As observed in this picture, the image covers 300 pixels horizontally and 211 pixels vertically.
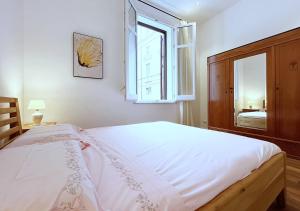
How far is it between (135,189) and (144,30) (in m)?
3.70

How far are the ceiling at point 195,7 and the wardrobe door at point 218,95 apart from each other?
1.24 meters

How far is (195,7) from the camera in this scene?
3508 millimetres

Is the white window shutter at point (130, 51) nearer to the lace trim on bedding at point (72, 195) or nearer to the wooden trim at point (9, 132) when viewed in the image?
the wooden trim at point (9, 132)

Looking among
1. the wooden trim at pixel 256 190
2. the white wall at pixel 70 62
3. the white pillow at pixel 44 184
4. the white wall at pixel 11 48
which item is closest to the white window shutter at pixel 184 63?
the white wall at pixel 70 62

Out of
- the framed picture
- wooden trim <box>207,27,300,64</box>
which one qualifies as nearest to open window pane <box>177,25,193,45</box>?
wooden trim <box>207,27,300,64</box>

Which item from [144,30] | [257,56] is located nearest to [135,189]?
[257,56]

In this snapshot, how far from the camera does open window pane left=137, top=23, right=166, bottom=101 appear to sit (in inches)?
150

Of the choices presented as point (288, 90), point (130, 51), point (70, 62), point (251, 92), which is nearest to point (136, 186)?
point (70, 62)

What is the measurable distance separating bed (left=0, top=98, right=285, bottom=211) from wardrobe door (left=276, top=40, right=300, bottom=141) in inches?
53.0

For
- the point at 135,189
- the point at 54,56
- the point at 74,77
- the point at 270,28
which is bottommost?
the point at 135,189

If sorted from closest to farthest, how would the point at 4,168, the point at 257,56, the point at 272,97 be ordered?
the point at 4,168, the point at 272,97, the point at 257,56

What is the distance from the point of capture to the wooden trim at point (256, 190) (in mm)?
769

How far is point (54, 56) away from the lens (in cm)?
234

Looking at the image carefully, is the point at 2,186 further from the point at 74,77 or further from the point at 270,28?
the point at 270,28
